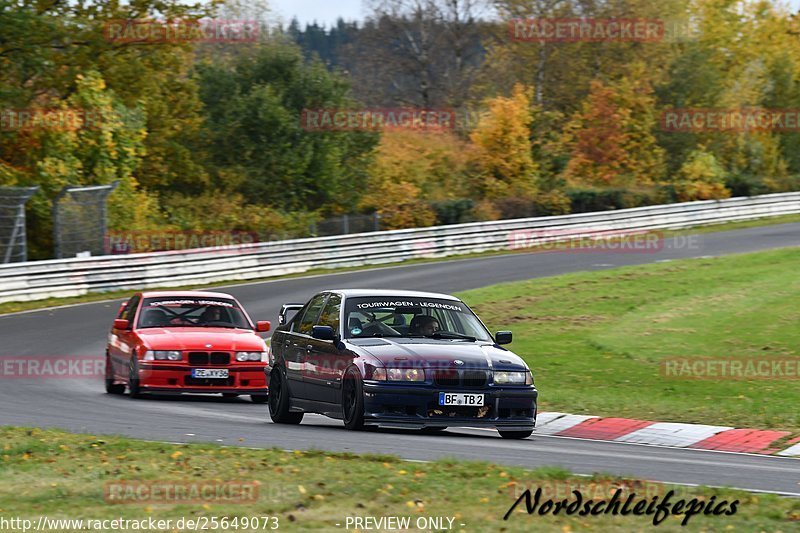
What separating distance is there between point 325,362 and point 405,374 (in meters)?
1.24

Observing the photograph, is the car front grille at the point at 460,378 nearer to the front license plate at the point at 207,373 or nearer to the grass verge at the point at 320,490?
the grass verge at the point at 320,490

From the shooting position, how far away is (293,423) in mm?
13484

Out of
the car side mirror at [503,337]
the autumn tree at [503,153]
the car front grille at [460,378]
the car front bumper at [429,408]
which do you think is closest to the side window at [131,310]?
the car side mirror at [503,337]

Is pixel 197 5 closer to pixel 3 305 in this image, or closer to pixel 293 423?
pixel 3 305

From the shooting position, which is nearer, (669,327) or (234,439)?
(234,439)

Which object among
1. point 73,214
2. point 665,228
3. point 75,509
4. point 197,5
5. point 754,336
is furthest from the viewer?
point 665,228

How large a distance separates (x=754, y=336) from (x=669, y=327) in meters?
2.02

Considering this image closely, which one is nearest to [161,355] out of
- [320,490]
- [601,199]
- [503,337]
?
[503,337]

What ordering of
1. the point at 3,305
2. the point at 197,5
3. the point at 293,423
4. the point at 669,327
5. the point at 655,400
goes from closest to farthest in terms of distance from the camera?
the point at 293,423 < the point at 655,400 < the point at 669,327 < the point at 3,305 < the point at 197,5

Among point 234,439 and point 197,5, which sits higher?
point 197,5

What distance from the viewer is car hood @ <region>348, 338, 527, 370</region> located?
38.7 ft

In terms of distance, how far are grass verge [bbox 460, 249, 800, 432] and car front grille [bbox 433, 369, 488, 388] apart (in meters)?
2.93

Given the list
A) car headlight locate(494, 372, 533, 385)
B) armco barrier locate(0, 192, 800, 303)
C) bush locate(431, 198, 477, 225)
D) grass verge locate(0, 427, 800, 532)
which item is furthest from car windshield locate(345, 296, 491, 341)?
bush locate(431, 198, 477, 225)

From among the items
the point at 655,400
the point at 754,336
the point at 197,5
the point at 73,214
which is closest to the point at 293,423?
Answer: the point at 655,400
